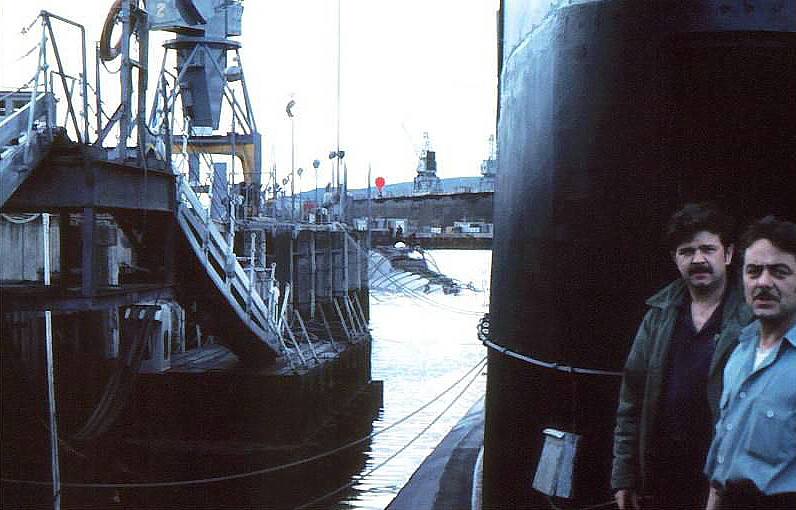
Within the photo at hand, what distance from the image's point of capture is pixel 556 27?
7098 millimetres

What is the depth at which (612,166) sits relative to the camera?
650cm

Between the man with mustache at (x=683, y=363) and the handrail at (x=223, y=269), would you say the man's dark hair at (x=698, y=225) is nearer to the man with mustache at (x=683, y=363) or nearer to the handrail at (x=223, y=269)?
the man with mustache at (x=683, y=363)

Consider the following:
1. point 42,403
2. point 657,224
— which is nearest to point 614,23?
point 657,224

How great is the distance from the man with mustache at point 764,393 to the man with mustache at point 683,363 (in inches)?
17.4

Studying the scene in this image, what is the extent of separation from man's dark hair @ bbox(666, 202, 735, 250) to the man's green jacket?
231 millimetres

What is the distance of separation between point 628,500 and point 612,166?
2.33m

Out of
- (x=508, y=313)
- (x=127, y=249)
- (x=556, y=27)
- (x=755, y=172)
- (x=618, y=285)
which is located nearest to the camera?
(x=755, y=172)

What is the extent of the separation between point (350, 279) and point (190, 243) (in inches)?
895

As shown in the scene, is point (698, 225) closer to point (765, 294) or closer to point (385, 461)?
point (765, 294)

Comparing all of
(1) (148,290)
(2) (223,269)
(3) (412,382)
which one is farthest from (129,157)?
(3) (412,382)

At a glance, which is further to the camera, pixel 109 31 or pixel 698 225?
pixel 109 31

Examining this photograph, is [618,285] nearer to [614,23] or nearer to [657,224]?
[657,224]

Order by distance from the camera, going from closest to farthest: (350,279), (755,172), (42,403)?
(755,172), (42,403), (350,279)

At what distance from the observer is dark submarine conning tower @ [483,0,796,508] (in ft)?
19.8
